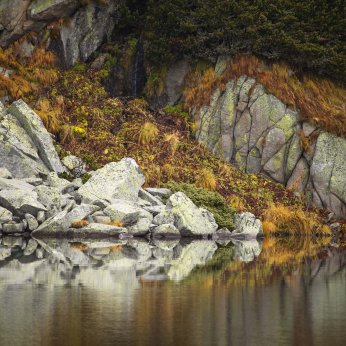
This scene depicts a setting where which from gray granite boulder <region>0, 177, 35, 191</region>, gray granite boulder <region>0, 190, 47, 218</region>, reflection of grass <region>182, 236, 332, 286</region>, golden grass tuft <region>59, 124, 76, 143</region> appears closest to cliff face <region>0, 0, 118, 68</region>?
golden grass tuft <region>59, 124, 76, 143</region>

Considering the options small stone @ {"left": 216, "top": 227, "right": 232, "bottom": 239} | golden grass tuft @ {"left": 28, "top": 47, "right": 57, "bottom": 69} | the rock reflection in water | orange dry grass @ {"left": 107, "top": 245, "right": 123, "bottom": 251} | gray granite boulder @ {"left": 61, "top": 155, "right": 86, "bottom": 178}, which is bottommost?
the rock reflection in water

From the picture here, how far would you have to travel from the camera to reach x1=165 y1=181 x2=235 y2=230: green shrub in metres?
19.0

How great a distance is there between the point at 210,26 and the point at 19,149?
10995 millimetres

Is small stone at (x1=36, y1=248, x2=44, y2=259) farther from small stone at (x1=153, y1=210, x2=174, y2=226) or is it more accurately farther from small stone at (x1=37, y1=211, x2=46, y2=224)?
small stone at (x1=153, y1=210, x2=174, y2=226)

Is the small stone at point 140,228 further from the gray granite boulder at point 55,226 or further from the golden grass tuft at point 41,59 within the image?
the golden grass tuft at point 41,59

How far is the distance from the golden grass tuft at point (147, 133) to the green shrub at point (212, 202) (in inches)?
153

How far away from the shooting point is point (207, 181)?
21.3m

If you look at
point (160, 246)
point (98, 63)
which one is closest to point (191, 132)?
point (98, 63)

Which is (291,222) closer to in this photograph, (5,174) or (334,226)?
(334,226)

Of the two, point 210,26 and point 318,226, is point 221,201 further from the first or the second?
point 210,26

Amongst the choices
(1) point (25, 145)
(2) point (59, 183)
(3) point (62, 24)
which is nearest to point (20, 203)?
(2) point (59, 183)

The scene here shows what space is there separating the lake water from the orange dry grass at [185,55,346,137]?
11146 millimetres

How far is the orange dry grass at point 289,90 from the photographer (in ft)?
76.2

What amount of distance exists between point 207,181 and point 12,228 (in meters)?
7.76
